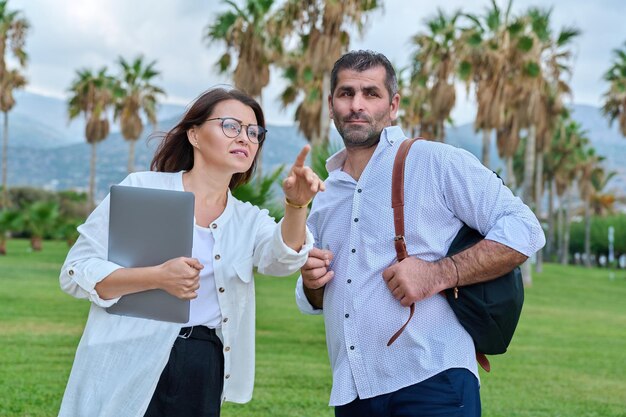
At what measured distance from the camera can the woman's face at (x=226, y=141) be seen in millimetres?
3008

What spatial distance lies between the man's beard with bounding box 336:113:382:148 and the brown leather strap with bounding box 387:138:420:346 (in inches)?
4.6

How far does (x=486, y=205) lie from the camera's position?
9.80 feet

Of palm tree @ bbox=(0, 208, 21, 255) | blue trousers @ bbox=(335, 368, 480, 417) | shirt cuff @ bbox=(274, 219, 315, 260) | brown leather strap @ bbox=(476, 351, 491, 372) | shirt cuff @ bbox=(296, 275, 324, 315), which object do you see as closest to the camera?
shirt cuff @ bbox=(274, 219, 315, 260)

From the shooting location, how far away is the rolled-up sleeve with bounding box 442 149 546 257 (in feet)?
9.68

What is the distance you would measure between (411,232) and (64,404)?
1.26 metres

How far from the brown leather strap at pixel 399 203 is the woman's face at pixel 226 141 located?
0.49m

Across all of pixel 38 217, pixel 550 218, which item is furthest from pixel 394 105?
pixel 550 218

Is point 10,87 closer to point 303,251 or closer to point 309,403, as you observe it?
point 309,403

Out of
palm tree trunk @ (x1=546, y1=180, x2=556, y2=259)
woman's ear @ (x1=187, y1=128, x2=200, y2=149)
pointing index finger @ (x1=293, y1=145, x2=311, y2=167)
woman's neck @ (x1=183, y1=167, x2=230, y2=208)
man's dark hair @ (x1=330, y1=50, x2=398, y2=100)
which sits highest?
man's dark hair @ (x1=330, y1=50, x2=398, y2=100)

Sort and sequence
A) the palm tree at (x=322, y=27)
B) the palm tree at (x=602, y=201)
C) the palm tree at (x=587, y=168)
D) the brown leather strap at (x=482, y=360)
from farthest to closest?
the palm tree at (x=602, y=201)
the palm tree at (x=587, y=168)
the palm tree at (x=322, y=27)
the brown leather strap at (x=482, y=360)

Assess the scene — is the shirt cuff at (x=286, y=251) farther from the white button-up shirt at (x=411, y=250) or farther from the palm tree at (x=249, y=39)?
the palm tree at (x=249, y=39)

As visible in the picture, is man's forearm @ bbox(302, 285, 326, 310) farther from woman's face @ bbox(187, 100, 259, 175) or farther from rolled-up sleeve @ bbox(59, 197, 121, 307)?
rolled-up sleeve @ bbox(59, 197, 121, 307)

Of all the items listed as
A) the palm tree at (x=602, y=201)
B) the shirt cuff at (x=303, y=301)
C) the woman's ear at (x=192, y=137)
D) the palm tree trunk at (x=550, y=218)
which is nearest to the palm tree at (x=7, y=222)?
the shirt cuff at (x=303, y=301)

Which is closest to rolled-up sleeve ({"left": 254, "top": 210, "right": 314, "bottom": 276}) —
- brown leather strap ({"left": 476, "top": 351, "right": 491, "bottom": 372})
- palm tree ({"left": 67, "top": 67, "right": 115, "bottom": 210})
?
brown leather strap ({"left": 476, "top": 351, "right": 491, "bottom": 372})
